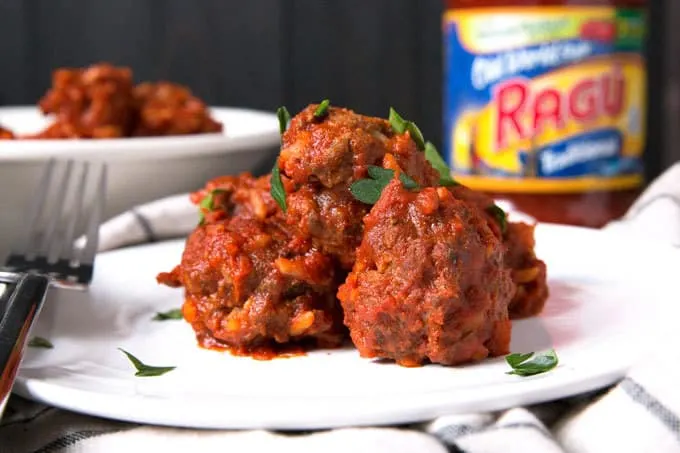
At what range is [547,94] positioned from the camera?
9.80 ft

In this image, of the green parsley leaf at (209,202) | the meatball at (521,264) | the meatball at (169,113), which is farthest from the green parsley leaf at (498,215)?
the meatball at (169,113)

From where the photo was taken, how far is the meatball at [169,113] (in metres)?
3.34

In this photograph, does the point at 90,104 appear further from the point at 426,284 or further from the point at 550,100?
the point at 426,284

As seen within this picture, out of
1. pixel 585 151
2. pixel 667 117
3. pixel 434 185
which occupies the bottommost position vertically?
pixel 667 117

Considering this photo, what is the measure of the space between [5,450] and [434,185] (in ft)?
2.76

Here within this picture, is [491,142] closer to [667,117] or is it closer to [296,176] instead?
[296,176]

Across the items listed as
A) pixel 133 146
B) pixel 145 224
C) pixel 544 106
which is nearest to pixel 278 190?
pixel 145 224

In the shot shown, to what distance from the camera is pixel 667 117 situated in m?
4.92

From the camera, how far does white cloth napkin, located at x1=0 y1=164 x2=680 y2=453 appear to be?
1280mm

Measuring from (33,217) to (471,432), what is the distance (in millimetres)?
1454

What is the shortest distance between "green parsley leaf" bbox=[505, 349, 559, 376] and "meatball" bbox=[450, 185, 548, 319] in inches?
10.9

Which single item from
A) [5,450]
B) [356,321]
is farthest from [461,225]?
[5,450]

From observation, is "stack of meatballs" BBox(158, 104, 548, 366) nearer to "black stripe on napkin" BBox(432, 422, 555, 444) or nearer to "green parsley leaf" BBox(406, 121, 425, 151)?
"green parsley leaf" BBox(406, 121, 425, 151)

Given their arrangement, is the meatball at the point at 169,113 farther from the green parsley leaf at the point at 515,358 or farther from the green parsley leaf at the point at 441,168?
the green parsley leaf at the point at 515,358
